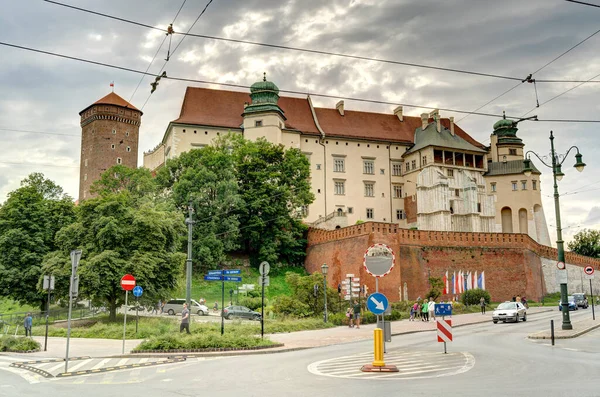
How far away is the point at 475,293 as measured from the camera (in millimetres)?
43875

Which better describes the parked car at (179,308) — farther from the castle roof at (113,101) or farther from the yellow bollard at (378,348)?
the castle roof at (113,101)

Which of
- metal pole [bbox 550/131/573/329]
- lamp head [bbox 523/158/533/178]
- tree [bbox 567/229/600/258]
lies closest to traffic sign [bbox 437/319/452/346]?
metal pole [bbox 550/131/573/329]

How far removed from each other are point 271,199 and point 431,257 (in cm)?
1569

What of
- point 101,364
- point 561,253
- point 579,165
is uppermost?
point 579,165

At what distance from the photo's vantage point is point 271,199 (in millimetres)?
54938

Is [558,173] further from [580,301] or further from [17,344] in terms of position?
[580,301]

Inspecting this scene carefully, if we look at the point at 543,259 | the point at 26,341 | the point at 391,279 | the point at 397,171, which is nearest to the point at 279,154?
the point at 391,279

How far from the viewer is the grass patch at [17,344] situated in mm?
22516

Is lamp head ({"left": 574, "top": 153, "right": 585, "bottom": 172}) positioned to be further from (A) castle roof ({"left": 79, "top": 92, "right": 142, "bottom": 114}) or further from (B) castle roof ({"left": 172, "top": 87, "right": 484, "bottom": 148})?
(A) castle roof ({"left": 79, "top": 92, "right": 142, "bottom": 114})

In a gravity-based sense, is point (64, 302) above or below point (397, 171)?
below

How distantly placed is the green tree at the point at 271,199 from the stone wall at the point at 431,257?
3327 millimetres

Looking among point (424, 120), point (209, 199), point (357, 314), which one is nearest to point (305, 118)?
point (424, 120)

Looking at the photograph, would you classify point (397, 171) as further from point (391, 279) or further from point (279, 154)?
point (391, 279)

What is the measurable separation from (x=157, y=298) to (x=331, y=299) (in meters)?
10.5
